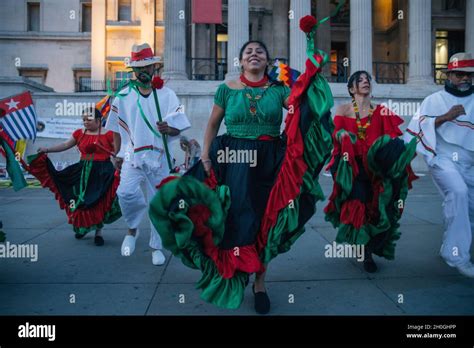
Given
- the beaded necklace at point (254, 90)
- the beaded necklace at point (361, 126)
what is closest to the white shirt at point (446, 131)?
the beaded necklace at point (361, 126)

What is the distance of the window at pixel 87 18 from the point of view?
3234 cm

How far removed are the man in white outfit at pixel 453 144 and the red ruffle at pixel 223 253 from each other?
2.29 m

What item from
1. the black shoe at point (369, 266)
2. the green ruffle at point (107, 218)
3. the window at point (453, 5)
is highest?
the window at point (453, 5)

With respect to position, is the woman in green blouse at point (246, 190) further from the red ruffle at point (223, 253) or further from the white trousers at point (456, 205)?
the white trousers at point (456, 205)

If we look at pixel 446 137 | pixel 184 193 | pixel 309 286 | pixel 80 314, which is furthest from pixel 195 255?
pixel 446 137

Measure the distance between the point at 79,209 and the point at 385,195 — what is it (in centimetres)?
418

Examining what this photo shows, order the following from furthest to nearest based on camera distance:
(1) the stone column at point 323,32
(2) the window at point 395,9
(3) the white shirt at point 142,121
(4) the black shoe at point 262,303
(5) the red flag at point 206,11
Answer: (2) the window at point 395,9 < (1) the stone column at point 323,32 < (5) the red flag at point 206,11 < (3) the white shirt at point 142,121 < (4) the black shoe at point 262,303

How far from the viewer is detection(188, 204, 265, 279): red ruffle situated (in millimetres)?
2936

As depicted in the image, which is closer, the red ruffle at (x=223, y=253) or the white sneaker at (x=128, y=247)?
the red ruffle at (x=223, y=253)

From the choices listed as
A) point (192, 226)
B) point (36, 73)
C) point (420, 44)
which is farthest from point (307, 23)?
point (36, 73)

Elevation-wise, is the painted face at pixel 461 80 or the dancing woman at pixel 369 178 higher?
the painted face at pixel 461 80

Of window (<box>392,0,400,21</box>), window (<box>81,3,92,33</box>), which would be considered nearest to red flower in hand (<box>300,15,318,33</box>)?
window (<box>392,0,400,21</box>)

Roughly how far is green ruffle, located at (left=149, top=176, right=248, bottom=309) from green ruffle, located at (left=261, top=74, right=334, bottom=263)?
0.39m

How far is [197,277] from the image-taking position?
407cm
